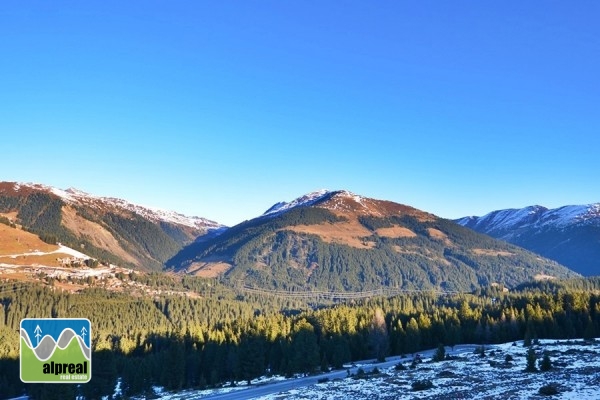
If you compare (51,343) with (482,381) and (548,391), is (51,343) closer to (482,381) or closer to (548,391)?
(548,391)

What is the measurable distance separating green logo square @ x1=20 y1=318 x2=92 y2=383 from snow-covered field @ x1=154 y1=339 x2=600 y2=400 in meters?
40.7

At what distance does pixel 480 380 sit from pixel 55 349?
55510mm

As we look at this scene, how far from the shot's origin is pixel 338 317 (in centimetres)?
15975

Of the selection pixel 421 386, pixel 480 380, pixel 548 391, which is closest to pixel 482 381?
pixel 480 380

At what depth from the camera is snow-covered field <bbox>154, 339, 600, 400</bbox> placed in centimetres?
5417

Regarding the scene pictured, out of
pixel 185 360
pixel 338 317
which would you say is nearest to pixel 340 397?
pixel 185 360

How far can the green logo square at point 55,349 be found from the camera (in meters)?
33.0

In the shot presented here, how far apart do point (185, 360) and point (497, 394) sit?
97.3 m

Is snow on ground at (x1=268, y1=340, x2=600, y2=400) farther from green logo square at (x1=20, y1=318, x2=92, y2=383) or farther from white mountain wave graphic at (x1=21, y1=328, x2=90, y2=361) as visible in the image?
white mountain wave graphic at (x1=21, y1=328, x2=90, y2=361)

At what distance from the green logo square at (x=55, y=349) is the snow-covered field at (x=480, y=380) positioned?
4067 centimetres

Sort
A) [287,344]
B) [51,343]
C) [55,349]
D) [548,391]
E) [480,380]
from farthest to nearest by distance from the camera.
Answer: [287,344], [480,380], [548,391], [55,349], [51,343]

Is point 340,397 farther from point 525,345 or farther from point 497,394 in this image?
point 525,345

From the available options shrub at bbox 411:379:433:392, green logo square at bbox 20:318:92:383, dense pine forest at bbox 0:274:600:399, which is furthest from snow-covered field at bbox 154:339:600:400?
green logo square at bbox 20:318:92:383

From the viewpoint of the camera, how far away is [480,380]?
66250 mm
